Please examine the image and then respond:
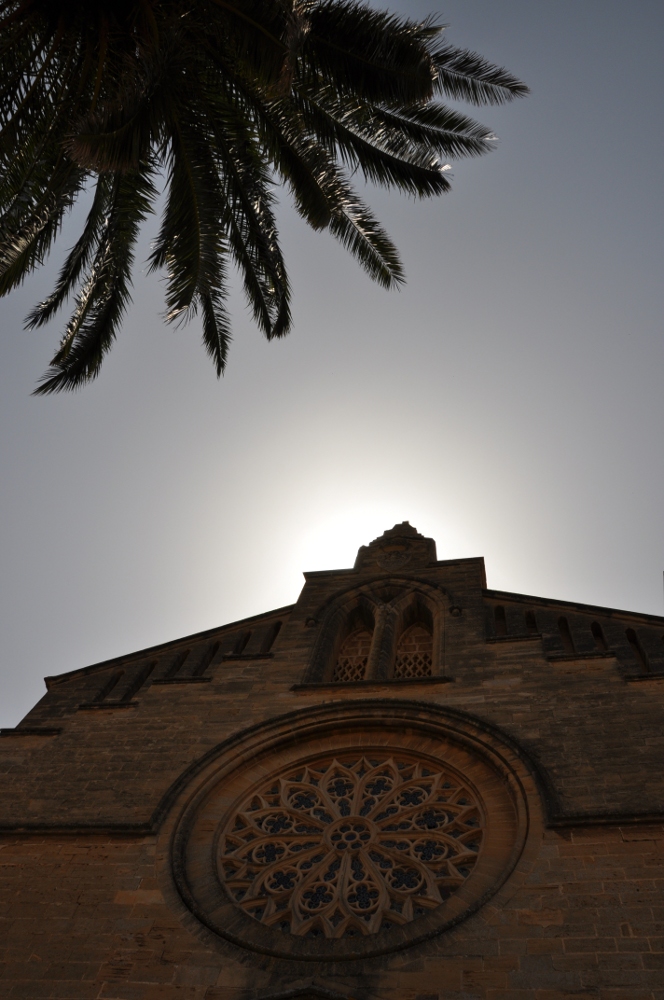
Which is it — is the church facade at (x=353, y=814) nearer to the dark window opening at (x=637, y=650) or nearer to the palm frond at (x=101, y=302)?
the dark window opening at (x=637, y=650)

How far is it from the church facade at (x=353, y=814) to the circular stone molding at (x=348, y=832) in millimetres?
29

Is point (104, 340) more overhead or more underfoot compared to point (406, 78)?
more underfoot

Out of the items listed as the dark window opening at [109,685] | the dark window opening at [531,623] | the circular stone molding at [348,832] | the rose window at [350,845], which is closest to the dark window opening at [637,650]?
the dark window opening at [531,623]

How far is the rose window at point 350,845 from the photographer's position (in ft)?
33.0

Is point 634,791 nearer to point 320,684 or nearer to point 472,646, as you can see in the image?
point 472,646

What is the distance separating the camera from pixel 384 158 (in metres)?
12.4

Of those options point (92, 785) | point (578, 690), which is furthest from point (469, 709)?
point (92, 785)

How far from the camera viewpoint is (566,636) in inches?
558

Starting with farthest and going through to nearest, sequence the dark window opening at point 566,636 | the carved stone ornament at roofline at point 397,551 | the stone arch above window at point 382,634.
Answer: the carved stone ornament at roofline at point 397,551 → the stone arch above window at point 382,634 → the dark window opening at point 566,636

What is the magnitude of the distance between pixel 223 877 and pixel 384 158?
9719 mm

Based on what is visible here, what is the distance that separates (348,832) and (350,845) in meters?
0.23

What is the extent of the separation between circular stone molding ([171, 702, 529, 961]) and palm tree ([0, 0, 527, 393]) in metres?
6.07

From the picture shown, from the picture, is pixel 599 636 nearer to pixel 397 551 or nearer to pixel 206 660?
pixel 397 551

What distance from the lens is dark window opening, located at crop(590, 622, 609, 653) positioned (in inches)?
538
